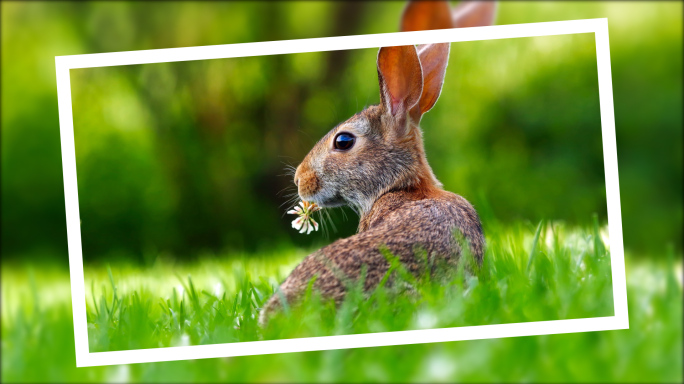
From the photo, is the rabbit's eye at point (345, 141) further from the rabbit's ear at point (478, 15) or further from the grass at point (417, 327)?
the rabbit's ear at point (478, 15)

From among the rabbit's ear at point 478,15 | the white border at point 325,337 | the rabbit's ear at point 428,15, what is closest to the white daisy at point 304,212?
the white border at point 325,337

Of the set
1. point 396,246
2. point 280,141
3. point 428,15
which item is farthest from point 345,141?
point 280,141

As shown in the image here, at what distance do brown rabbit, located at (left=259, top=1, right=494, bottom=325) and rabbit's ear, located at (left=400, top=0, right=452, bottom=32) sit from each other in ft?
2.62

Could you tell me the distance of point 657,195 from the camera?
500 cm

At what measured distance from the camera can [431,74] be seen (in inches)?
69.5

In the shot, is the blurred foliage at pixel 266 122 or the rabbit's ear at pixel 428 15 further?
the rabbit's ear at pixel 428 15

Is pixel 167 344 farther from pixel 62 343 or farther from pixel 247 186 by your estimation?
pixel 247 186

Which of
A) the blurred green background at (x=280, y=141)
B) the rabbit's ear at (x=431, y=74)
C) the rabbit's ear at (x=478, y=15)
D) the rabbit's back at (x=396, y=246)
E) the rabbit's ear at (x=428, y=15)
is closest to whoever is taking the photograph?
the blurred green background at (x=280, y=141)

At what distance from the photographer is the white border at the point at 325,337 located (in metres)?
1.21

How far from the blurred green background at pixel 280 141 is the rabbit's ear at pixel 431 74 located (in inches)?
7.8

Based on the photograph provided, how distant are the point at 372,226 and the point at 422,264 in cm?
28

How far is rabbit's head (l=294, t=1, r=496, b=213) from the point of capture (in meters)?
1.76

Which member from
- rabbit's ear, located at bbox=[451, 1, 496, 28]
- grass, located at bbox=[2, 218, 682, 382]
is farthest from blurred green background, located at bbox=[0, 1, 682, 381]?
rabbit's ear, located at bbox=[451, 1, 496, 28]

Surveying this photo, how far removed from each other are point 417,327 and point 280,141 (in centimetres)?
248
